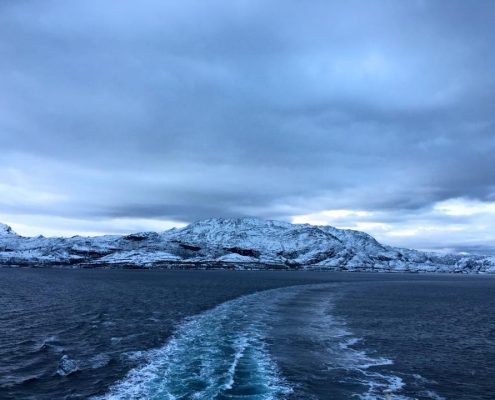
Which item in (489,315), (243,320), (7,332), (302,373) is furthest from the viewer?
(489,315)

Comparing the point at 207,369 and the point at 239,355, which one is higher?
the point at 239,355

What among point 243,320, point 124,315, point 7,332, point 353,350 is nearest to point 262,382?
point 353,350

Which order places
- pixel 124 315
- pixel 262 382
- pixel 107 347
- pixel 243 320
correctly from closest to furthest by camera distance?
pixel 262 382
pixel 107 347
pixel 243 320
pixel 124 315

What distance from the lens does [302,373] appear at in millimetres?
34844

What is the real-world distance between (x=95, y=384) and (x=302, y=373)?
1532 centimetres

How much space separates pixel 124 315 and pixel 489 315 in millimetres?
64713

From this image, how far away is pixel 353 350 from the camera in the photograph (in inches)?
1742

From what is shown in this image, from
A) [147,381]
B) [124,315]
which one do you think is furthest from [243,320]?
[147,381]

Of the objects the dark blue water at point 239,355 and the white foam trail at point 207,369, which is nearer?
the white foam trail at point 207,369

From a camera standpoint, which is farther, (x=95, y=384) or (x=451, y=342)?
(x=451, y=342)

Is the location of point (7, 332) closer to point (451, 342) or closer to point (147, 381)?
point (147, 381)

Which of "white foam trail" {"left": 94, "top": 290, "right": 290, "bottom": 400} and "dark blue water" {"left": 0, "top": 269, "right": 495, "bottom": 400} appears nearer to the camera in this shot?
"white foam trail" {"left": 94, "top": 290, "right": 290, "bottom": 400}

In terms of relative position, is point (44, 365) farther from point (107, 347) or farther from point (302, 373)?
point (302, 373)

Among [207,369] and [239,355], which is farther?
[239,355]
